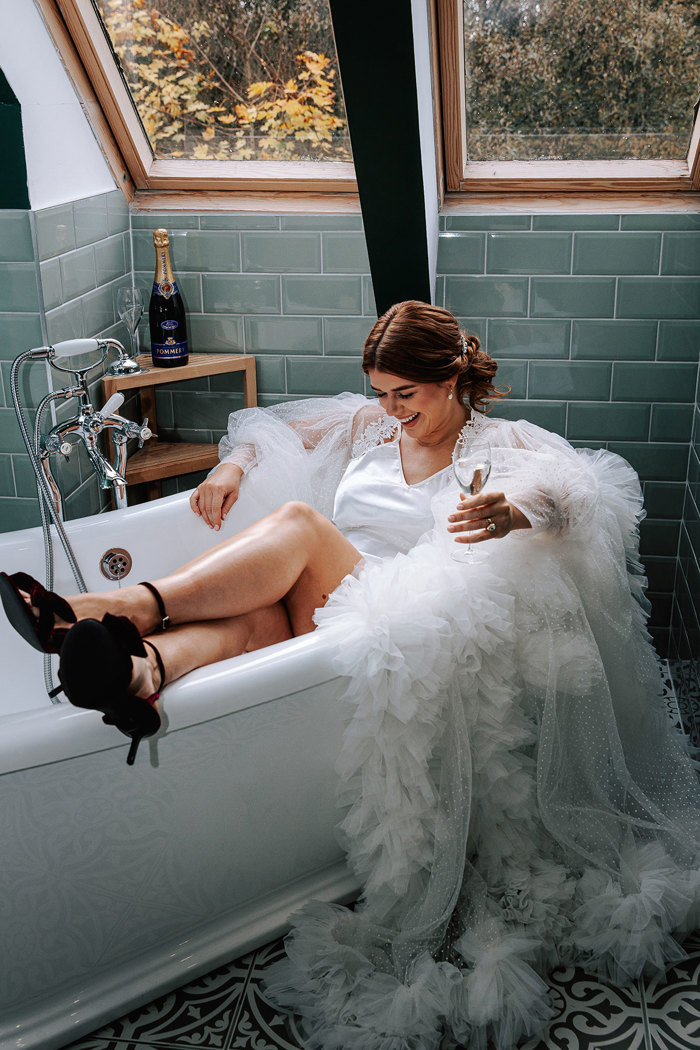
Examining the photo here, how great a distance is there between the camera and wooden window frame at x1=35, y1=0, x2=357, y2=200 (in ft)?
8.66

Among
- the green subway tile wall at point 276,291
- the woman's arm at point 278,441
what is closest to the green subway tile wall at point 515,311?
the green subway tile wall at point 276,291

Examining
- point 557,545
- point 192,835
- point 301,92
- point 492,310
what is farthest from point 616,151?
point 192,835

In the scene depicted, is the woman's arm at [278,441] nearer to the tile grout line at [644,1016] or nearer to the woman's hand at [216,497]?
the woman's hand at [216,497]

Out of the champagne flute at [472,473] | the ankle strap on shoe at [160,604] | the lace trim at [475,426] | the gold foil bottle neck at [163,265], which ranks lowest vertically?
the ankle strap on shoe at [160,604]

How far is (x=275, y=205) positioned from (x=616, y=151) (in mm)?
1011

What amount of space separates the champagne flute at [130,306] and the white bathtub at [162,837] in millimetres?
1436

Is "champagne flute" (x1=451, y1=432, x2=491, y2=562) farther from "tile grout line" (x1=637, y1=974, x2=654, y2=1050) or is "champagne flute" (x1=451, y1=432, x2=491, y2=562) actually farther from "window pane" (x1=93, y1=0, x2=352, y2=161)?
"window pane" (x1=93, y1=0, x2=352, y2=161)

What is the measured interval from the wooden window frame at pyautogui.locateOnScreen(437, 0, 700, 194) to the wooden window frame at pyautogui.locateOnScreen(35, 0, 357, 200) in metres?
0.32

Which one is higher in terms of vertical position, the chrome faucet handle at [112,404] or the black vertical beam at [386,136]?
the black vertical beam at [386,136]

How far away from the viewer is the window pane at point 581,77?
8.00 ft

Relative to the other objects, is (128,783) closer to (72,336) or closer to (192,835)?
(192,835)

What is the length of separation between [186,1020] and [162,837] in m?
0.37

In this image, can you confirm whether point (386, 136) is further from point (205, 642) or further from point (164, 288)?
point (205, 642)

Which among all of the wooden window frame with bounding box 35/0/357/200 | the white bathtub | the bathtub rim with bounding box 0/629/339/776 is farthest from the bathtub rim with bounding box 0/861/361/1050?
the wooden window frame with bounding box 35/0/357/200
